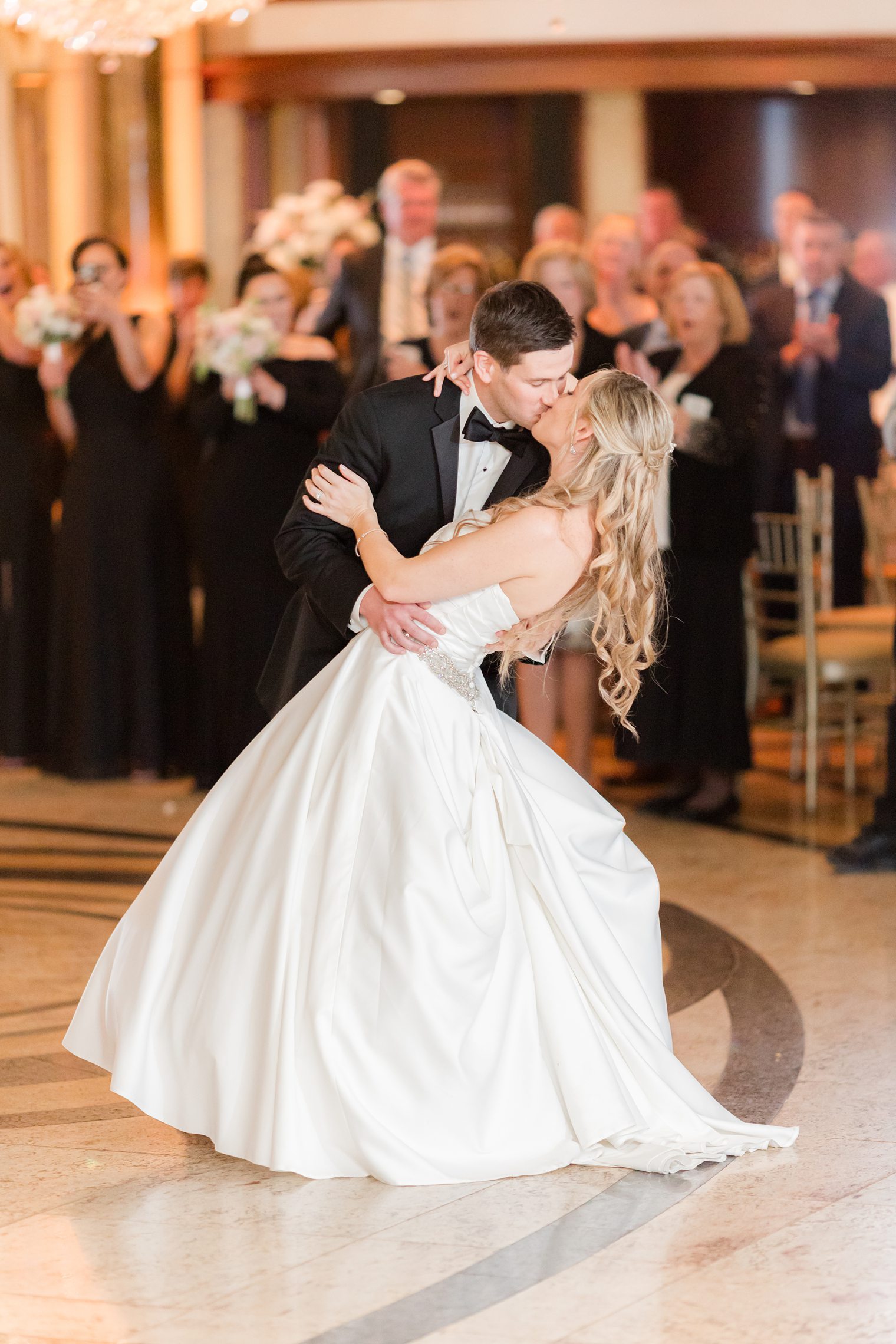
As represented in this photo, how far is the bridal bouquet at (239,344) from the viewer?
5.64 m

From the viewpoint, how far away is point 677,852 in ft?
17.5

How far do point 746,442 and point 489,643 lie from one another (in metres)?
2.83

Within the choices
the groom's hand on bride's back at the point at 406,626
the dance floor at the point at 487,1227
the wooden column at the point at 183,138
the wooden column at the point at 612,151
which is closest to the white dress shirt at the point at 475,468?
the groom's hand on bride's back at the point at 406,626

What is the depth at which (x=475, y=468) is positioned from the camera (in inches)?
131

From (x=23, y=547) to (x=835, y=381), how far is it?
3.65 meters

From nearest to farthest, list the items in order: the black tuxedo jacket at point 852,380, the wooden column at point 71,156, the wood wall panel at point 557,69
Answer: the black tuxedo jacket at point 852,380 → the wooden column at point 71,156 → the wood wall panel at point 557,69

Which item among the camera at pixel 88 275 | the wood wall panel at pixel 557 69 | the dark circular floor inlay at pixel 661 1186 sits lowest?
the dark circular floor inlay at pixel 661 1186

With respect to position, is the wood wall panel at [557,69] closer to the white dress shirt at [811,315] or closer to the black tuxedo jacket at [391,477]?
the white dress shirt at [811,315]

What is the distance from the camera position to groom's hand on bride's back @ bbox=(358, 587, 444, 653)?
9.88 ft

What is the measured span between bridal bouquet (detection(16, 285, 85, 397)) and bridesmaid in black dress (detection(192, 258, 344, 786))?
0.54 meters

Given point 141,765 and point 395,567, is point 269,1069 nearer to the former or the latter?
point 395,567

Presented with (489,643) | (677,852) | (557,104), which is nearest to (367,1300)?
(489,643)

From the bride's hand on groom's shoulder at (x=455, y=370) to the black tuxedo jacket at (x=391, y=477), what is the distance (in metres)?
0.02

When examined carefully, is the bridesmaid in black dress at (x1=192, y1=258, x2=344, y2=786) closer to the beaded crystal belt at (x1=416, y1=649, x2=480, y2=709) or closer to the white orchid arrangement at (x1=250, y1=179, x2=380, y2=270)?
the white orchid arrangement at (x1=250, y1=179, x2=380, y2=270)
